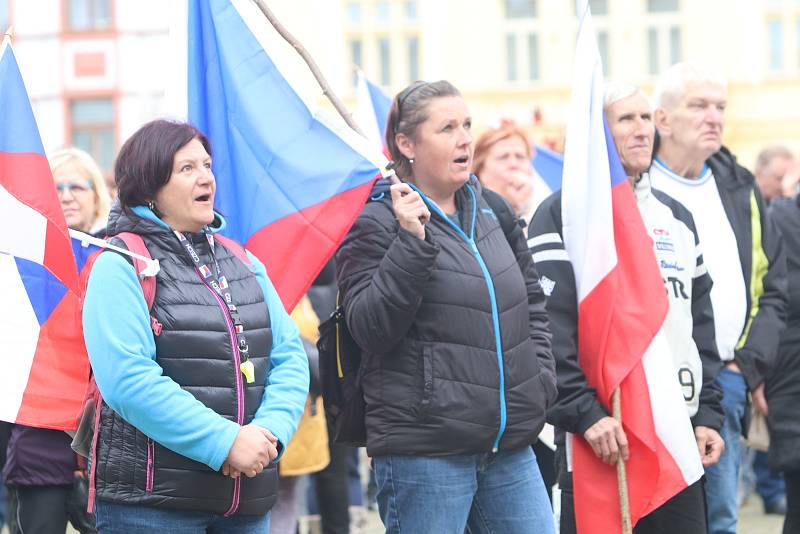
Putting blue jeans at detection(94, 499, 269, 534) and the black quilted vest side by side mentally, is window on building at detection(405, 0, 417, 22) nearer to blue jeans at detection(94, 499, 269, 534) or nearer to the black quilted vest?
the black quilted vest

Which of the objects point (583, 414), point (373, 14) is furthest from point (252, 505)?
point (373, 14)

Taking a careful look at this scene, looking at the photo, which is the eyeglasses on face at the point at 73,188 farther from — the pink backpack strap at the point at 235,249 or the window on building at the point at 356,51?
the window on building at the point at 356,51

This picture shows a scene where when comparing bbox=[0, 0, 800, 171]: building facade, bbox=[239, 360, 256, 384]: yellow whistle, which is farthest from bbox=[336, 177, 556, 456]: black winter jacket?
bbox=[0, 0, 800, 171]: building facade

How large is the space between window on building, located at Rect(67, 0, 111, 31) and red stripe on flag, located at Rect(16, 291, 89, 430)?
1257 inches

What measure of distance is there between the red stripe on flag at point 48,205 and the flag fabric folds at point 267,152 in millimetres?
695

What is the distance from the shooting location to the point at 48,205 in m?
4.91

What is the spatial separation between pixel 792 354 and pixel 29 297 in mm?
3409

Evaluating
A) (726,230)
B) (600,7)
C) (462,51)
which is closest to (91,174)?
(726,230)

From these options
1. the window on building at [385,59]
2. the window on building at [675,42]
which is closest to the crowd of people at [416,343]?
the window on building at [385,59]

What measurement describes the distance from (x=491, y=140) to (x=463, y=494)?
2.91 meters

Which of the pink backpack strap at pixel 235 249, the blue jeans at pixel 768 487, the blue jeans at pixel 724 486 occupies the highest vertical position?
the pink backpack strap at pixel 235 249

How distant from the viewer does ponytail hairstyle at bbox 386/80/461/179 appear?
16.4ft

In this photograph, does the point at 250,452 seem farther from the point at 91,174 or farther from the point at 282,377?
the point at 91,174

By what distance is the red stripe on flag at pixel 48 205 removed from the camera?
16.1ft
